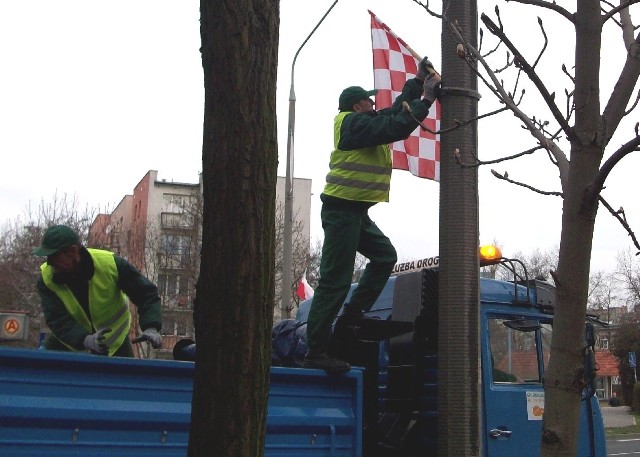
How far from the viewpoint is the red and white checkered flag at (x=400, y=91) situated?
609 centimetres

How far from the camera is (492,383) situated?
5.62 m

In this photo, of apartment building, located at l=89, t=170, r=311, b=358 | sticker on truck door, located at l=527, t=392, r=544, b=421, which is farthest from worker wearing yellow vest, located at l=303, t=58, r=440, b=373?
apartment building, located at l=89, t=170, r=311, b=358

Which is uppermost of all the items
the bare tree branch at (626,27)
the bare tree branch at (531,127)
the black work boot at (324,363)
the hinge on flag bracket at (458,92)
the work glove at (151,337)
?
the hinge on flag bracket at (458,92)

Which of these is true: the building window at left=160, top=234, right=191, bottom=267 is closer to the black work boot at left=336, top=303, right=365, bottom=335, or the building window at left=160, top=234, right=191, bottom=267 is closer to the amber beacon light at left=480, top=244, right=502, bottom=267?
Answer: the amber beacon light at left=480, top=244, right=502, bottom=267

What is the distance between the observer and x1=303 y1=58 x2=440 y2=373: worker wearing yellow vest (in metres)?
4.87

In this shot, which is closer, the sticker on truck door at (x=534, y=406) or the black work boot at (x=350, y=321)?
the black work boot at (x=350, y=321)

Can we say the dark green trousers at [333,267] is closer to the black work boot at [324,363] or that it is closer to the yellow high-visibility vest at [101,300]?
the black work boot at [324,363]

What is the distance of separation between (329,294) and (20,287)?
2714 centimetres

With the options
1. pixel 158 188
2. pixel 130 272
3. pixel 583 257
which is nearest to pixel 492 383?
pixel 130 272

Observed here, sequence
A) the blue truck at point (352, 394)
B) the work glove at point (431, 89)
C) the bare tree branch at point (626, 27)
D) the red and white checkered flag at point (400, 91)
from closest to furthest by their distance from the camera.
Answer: the bare tree branch at point (626, 27) → the blue truck at point (352, 394) → the work glove at point (431, 89) → the red and white checkered flag at point (400, 91)

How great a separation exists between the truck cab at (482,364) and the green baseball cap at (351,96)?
1201 millimetres

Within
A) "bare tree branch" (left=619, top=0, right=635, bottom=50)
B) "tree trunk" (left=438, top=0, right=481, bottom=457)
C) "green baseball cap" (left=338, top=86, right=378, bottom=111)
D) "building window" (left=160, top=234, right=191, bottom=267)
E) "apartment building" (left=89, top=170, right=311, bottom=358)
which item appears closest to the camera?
"bare tree branch" (left=619, top=0, right=635, bottom=50)

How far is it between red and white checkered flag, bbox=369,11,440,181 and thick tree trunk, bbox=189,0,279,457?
11.5 ft

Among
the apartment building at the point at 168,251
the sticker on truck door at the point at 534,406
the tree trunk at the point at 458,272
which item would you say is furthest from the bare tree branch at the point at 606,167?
the apartment building at the point at 168,251
